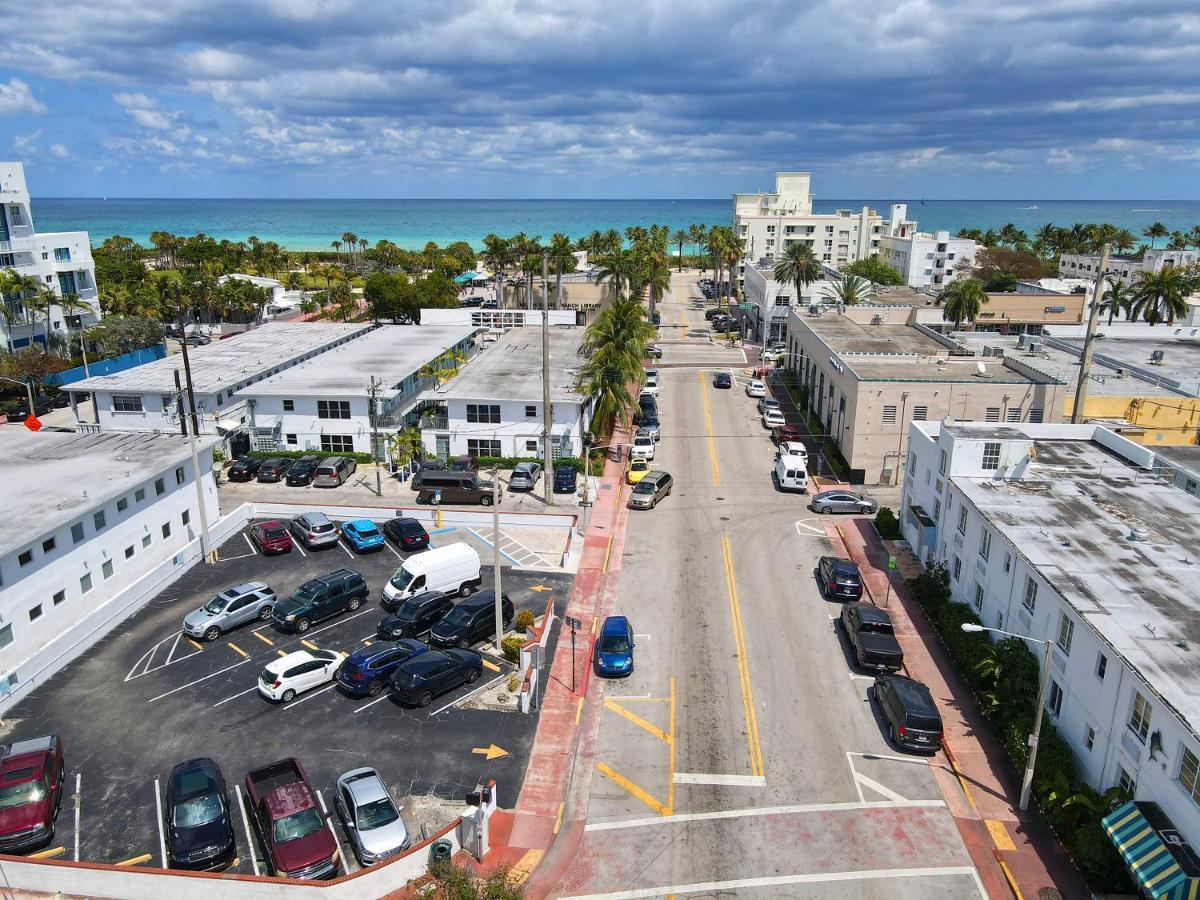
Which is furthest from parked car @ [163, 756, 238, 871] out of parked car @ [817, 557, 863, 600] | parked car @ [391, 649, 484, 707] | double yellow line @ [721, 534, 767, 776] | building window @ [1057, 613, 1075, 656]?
parked car @ [817, 557, 863, 600]

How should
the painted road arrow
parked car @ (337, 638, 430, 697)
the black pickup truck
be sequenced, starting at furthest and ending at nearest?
the black pickup truck, parked car @ (337, 638, 430, 697), the painted road arrow

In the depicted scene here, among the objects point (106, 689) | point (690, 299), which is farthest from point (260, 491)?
point (690, 299)

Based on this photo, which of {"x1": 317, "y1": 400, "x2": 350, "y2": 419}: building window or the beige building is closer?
the beige building

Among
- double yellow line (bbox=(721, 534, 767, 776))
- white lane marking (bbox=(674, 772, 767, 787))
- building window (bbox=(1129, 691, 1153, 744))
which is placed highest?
building window (bbox=(1129, 691, 1153, 744))

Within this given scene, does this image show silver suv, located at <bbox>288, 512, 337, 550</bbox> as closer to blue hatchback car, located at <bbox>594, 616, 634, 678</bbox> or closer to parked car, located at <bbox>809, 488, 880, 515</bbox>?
blue hatchback car, located at <bbox>594, 616, 634, 678</bbox>

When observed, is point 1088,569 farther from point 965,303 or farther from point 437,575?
point 965,303

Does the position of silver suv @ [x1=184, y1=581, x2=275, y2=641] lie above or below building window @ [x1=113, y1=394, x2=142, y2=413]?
below

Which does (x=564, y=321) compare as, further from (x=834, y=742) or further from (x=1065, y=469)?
(x=834, y=742)

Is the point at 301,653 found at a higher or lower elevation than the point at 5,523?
lower
